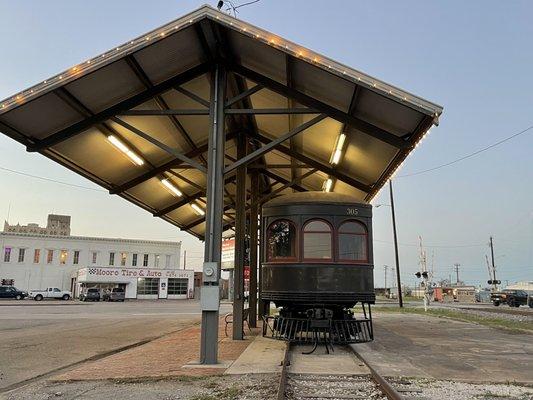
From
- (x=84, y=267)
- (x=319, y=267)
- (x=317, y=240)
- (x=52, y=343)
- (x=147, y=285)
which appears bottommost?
(x=52, y=343)

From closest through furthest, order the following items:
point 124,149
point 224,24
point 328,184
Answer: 1. point 224,24
2. point 124,149
3. point 328,184

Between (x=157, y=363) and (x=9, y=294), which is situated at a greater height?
(x=9, y=294)

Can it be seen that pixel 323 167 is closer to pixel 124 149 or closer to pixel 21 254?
pixel 124 149

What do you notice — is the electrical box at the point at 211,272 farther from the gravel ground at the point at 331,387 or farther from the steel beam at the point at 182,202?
the steel beam at the point at 182,202

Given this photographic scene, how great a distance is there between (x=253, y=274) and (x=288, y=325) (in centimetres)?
552

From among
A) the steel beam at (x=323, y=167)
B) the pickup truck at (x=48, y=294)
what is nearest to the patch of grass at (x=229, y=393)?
the steel beam at (x=323, y=167)

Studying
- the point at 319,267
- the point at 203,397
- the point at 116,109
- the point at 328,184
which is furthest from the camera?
the point at 328,184

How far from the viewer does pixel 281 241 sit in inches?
428

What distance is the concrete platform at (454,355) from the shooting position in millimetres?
8102

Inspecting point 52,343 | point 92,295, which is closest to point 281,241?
point 52,343

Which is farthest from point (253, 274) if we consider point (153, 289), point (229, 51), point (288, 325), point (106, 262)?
point (106, 262)

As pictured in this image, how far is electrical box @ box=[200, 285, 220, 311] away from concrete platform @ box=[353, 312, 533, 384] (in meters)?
3.14

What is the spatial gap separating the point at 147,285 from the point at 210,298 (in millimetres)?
53217

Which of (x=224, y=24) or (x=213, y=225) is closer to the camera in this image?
(x=224, y=24)
